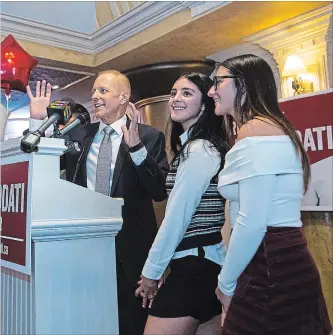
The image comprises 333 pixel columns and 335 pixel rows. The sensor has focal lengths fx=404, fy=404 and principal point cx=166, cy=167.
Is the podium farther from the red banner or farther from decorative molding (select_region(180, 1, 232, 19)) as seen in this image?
decorative molding (select_region(180, 1, 232, 19))

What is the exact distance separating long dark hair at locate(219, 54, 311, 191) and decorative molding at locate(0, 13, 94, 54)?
266cm

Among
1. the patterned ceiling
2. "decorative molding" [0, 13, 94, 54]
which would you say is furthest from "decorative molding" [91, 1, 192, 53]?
the patterned ceiling

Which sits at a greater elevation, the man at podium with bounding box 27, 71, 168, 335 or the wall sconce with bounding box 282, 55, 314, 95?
the wall sconce with bounding box 282, 55, 314, 95

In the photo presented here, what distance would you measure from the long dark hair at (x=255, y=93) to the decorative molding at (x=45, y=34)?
105 inches

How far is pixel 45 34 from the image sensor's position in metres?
3.48

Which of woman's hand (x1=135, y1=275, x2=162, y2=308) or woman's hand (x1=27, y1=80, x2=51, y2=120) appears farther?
woman's hand (x1=27, y1=80, x2=51, y2=120)

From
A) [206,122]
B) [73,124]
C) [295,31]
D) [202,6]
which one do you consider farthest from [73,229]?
[295,31]

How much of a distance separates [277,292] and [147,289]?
408mm

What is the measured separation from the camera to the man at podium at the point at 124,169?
1336 mm

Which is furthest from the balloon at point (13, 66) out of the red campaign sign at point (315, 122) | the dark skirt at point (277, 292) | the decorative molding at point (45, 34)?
the dark skirt at point (277, 292)

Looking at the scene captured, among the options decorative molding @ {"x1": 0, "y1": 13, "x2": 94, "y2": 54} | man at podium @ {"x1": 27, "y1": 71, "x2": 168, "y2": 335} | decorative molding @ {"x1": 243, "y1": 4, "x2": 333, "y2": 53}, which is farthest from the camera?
decorative molding @ {"x1": 0, "y1": 13, "x2": 94, "y2": 54}

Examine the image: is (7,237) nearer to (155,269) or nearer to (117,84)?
(155,269)

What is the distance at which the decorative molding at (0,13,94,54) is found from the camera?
3.28m

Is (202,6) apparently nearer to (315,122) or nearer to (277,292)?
(315,122)
